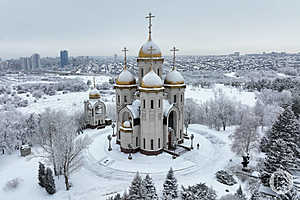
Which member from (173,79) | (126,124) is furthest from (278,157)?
(126,124)

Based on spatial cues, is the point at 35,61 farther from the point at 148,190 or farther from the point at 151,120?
the point at 148,190

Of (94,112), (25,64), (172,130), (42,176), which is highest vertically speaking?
(25,64)

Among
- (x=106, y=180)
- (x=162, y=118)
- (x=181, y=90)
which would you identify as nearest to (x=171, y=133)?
(x=162, y=118)

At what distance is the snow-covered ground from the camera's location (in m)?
17.2

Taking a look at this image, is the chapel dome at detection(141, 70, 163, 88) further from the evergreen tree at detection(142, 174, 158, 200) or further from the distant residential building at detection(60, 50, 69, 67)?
the distant residential building at detection(60, 50, 69, 67)

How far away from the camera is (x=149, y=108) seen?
22.2 metres

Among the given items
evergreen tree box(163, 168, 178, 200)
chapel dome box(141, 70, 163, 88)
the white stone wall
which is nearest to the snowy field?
evergreen tree box(163, 168, 178, 200)

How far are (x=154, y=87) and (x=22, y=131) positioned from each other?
18.9 m

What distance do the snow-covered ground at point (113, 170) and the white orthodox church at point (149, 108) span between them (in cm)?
147

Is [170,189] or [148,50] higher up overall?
[148,50]

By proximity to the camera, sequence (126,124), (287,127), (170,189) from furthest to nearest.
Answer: (126,124), (287,127), (170,189)

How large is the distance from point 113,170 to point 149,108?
7.12 m

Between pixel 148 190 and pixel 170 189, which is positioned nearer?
pixel 148 190

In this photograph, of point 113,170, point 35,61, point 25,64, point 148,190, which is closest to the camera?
point 148,190
